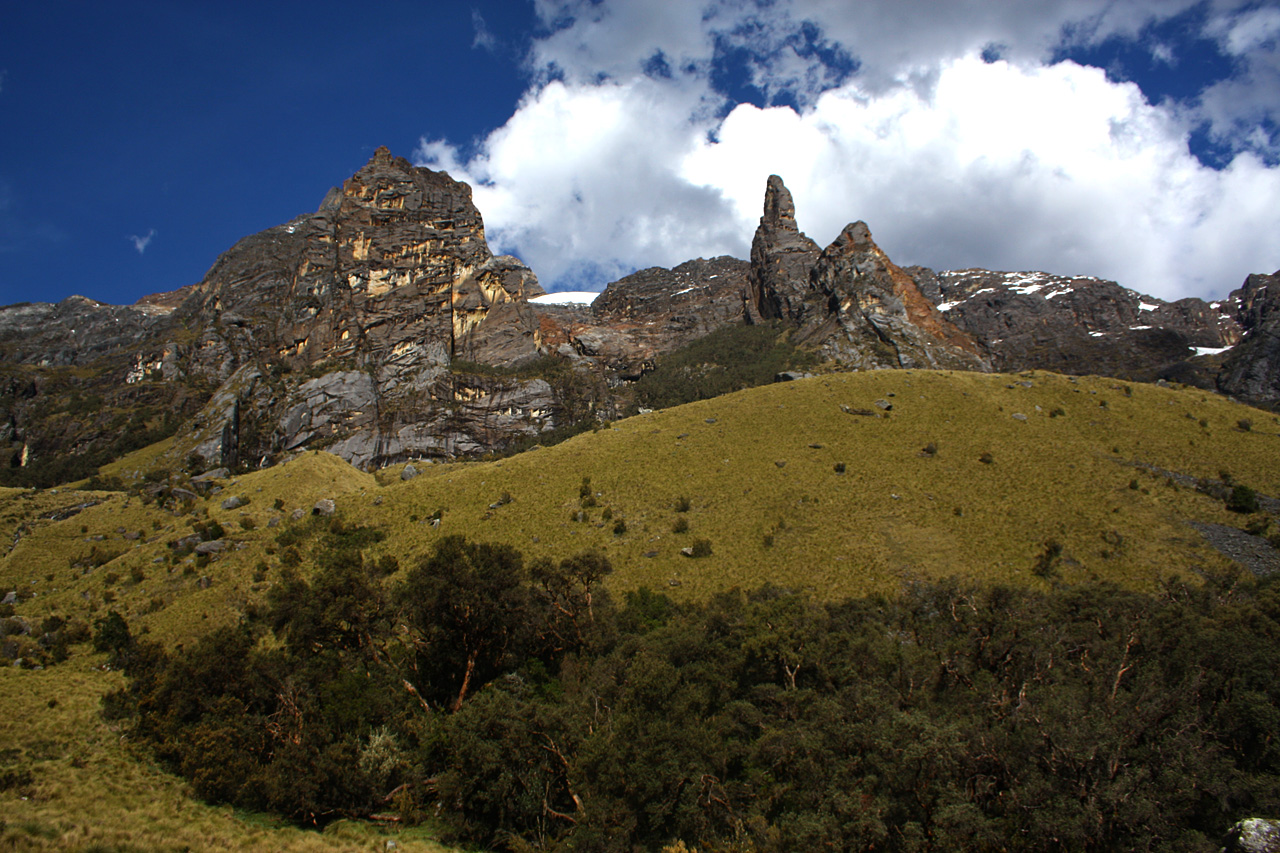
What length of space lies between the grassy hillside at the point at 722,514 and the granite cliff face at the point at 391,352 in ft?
175

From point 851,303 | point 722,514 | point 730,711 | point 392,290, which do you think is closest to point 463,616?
point 730,711

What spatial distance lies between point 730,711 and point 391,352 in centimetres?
11460

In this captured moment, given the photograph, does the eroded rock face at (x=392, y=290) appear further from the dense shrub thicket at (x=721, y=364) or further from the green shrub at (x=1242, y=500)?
the green shrub at (x=1242, y=500)

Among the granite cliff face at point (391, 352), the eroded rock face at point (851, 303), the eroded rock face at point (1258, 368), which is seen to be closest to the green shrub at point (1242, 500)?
the eroded rock face at point (851, 303)

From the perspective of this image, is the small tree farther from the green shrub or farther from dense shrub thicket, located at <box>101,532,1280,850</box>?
the green shrub

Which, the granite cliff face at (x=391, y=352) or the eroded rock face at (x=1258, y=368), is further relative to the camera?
the eroded rock face at (x=1258, y=368)

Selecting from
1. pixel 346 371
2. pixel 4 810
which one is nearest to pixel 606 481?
pixel 4 810

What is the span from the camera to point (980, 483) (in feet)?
164

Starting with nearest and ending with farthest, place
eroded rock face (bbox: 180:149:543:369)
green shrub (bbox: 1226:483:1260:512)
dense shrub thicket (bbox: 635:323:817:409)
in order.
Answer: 1. green shrub (bbox: 1226:483:1260:512)
2. eroded rock face (bbox: 180:149:543:369)
3. dense shrub thicket (bbox: 635:323:817:409)

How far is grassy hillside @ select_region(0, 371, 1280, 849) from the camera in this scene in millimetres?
31391

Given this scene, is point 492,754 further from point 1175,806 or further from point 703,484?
point 703,484

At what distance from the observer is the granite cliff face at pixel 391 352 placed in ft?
368

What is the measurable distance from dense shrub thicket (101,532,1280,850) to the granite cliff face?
79.9 m

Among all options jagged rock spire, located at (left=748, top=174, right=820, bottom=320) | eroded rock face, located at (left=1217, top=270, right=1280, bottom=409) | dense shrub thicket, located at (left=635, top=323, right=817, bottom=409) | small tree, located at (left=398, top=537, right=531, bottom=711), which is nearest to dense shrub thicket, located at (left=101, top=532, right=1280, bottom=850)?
small tree, located at (left=398, top=537, right=531, bottom=711)
